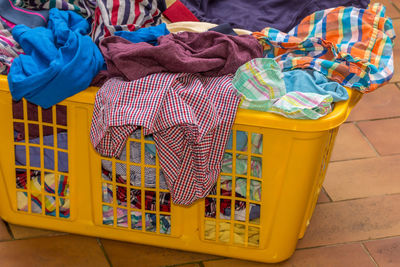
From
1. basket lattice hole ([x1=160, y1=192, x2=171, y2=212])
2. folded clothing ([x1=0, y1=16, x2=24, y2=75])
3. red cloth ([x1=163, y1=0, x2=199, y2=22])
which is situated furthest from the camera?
red cloth ([x1=163, y1=0, x2=199, y2=22])

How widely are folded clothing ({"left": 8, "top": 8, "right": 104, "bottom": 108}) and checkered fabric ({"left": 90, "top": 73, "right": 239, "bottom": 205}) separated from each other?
6 centimetres

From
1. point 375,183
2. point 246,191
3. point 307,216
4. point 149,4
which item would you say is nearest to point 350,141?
point 375,183

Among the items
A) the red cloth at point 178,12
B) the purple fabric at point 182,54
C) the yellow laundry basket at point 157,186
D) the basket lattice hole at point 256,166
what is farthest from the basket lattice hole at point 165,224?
the red cloth at point 178,12

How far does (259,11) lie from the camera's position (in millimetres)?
1591

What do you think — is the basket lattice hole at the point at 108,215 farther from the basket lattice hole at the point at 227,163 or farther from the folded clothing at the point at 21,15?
the folded clothing at the point at 21,15

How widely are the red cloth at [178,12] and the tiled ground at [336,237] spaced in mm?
533

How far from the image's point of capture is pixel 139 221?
4.81 feet

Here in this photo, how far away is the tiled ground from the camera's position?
1498 millimetres

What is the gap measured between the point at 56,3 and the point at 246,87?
48 cm

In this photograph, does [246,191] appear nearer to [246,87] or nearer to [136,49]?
[246,87]

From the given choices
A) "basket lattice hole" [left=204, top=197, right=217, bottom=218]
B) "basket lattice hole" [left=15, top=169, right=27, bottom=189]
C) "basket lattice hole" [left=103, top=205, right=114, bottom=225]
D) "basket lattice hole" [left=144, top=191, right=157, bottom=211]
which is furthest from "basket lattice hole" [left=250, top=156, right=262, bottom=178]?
"basket lattice hole" [left=15, top=169, right=27, bottom=189]

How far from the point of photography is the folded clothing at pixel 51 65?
3.99 feet

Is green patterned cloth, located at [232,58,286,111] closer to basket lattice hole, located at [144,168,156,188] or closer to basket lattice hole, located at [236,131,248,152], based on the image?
basket lattice hole, located at [236,131,248,152]

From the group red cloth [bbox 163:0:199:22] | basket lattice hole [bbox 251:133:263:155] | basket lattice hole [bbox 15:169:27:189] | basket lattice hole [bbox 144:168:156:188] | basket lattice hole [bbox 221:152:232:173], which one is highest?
red cloth [bbox 163:0:199:22]
